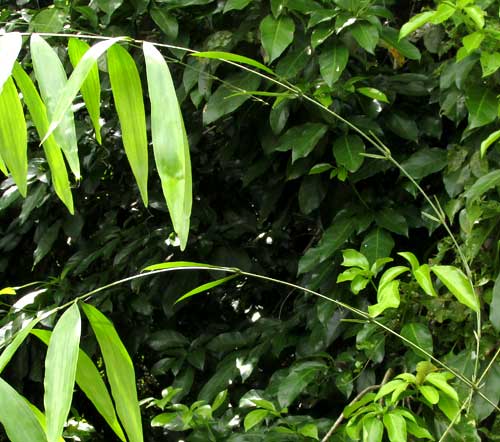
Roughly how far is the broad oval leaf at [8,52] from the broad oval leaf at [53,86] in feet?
0.10

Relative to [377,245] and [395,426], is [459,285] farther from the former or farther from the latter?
[377,245]

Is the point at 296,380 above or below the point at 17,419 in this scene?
below

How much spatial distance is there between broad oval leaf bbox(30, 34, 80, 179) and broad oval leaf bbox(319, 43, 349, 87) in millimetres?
780

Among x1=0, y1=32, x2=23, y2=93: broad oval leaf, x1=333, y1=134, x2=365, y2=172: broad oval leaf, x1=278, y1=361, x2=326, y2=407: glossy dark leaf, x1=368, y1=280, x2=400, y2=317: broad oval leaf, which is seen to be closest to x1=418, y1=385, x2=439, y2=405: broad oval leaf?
x1=368, y1=280, x2=400, y2=317: broad oval leaf

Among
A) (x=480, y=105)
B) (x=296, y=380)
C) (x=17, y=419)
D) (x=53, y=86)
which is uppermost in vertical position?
(x=53, y=86)

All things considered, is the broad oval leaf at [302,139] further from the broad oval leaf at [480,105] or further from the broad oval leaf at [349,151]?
the broad oval leaf at [480,105]

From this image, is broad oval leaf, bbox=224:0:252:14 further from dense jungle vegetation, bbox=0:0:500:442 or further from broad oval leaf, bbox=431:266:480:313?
broad oval leaf, bbox=431:266:480:313

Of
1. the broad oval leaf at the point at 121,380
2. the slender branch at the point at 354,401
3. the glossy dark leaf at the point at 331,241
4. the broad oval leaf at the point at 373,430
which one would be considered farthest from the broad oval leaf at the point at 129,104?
the glossy dark leaf at the point at 331,241

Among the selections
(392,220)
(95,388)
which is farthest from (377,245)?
(95,388)

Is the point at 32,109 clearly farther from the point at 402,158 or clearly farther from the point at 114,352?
the point at 402,158

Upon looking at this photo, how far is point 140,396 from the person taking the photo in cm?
243

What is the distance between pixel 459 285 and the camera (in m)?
1.03

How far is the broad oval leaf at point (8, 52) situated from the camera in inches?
24.5

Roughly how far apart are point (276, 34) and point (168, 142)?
882 millimetres
